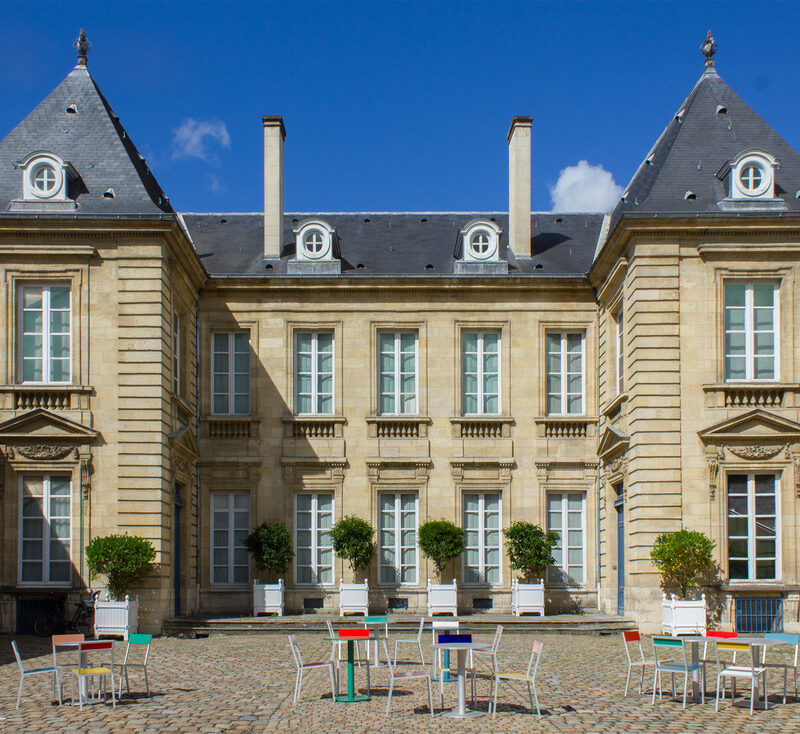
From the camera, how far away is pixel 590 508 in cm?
2250

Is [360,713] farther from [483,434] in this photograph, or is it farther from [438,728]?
[483,434]

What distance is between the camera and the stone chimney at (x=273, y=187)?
24125 millimetres

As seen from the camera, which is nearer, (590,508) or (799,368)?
(799,368)

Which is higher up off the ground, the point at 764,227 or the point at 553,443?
the point at 764,227

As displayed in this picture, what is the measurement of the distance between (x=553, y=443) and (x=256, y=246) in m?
8.08

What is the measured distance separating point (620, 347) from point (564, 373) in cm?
224

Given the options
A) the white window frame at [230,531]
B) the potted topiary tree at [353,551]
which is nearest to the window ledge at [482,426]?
the potted topiary tree at [353,551]

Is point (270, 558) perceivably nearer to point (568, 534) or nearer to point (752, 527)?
point (568, 534)

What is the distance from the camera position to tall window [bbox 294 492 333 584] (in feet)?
73.8

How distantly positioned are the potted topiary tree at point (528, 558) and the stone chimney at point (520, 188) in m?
6.20

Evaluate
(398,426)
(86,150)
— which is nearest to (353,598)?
(398,426)

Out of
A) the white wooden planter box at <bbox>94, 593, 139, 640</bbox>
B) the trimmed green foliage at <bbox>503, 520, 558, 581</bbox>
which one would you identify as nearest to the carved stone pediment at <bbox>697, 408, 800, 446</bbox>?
the trimmed green foliage at <bbox>503, 520, 558, 581</bbox>

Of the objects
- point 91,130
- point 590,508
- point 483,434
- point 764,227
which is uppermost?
point 91,130

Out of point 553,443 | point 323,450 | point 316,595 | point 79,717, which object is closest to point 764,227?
point 553,443
